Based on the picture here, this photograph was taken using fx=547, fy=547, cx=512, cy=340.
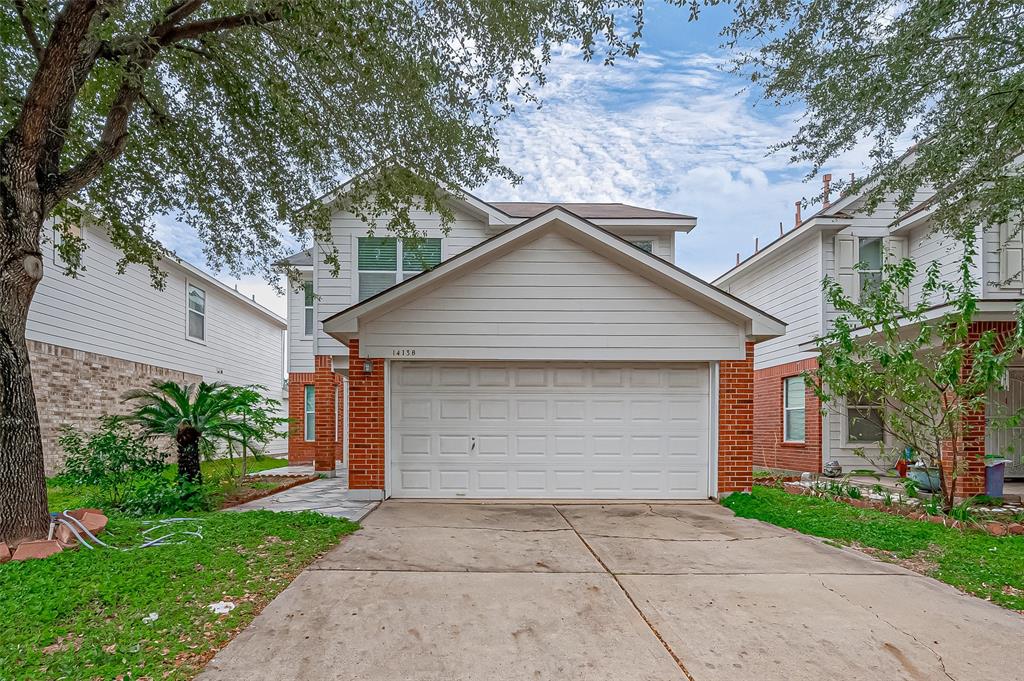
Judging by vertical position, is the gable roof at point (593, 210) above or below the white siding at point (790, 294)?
above

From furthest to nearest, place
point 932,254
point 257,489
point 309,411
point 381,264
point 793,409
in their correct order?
point 309,411 → point 793,409 → point 932,254 → point 381,264 → point 257,489

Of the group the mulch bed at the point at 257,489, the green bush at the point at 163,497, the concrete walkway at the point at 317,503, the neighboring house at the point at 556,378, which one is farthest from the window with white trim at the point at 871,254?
the green bush at the point at 163,497

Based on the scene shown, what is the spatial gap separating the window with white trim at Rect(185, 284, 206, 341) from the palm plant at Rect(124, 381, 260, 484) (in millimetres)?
9725

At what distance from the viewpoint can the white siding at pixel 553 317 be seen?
864 centimetres

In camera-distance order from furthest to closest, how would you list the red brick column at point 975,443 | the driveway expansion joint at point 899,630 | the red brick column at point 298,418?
the red brick column at point 298,418 < the red brick column at point 975,443 < the driveway expansion joint at point 899,630

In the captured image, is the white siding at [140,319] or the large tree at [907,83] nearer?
the large tree at [907,83]

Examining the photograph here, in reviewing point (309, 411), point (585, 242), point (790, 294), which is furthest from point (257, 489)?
point (790, 294)

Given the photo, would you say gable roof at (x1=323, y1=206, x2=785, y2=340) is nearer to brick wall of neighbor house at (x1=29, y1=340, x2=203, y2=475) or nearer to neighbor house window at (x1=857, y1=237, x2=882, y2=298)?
brick wall of neighbor house at (x1=29, y1=340, x2=203, y2=475)

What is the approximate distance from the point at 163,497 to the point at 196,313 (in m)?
12.0

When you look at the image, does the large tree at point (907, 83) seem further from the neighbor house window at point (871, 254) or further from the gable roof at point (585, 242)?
the neighbor house window at point (871, 254)

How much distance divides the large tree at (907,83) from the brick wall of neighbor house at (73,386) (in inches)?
455

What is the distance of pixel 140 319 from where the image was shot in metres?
14.3

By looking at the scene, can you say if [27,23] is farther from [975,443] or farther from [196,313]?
[975,443]

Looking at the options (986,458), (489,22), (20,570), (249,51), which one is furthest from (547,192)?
(20,570)
